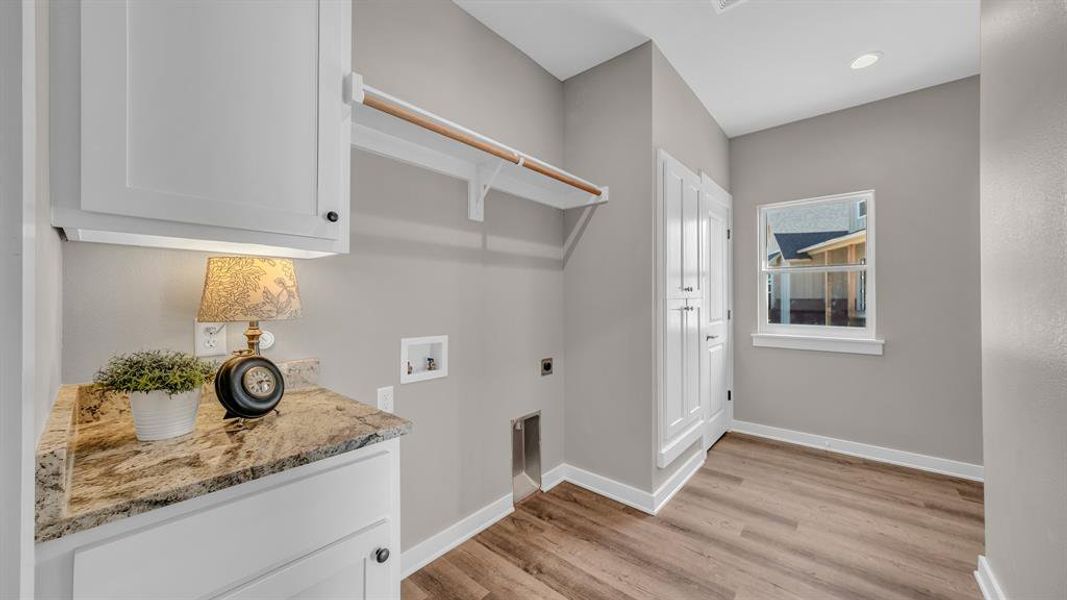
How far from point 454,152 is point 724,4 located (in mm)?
1577

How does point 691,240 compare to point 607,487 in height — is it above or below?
above

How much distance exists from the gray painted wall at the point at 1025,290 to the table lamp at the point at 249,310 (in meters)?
2.10

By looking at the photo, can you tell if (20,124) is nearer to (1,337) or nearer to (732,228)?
(1,337)

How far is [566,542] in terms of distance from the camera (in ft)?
6.36

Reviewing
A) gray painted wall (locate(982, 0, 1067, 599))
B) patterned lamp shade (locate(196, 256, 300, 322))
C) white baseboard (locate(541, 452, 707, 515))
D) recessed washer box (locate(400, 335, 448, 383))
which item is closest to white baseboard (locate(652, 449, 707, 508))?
white baseboard (locate(541, 452, 707, 515))

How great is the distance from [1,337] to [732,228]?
4.05 meters

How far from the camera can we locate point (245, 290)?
43.3 inches

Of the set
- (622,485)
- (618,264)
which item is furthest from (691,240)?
(622,485)

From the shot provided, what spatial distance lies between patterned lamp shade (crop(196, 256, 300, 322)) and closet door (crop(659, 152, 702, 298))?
1910 millimetres

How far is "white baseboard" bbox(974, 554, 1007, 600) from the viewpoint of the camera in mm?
1500

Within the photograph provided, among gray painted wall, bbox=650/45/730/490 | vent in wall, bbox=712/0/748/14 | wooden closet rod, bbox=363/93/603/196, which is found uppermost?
vent in wall, bbox=712/0/748/14

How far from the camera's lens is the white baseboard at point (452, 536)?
5.63ft

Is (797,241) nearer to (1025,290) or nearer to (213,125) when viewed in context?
(1025,290)

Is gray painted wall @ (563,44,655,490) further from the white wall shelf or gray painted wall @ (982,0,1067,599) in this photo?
gray painted wall @ (982,0,1067,599)
